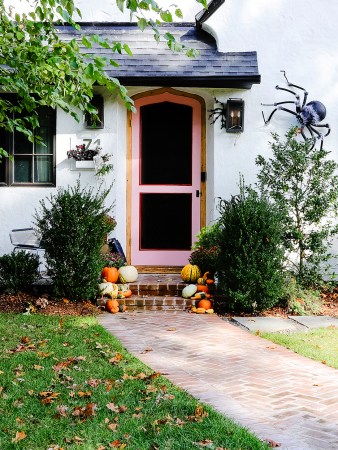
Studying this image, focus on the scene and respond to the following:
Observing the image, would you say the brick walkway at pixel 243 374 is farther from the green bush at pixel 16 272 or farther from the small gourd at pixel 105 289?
the green bush at pixel 16 272

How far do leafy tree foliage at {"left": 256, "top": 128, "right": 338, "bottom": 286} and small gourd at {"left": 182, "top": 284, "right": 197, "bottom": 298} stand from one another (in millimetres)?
1451

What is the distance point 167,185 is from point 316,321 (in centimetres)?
367

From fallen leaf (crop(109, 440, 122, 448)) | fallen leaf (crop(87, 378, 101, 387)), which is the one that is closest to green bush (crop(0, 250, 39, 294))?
fallen leaf (crop(87, 378, 101, 387))

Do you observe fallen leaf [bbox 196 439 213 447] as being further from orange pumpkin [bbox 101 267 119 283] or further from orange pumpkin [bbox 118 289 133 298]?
orange pumpkin [bbox 101 267 119 283]

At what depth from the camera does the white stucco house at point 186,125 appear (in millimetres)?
9781

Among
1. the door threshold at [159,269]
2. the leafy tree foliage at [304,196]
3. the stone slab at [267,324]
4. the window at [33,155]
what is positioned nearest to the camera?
the stone slab at [267,324]

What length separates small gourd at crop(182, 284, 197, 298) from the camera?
28.2 feet

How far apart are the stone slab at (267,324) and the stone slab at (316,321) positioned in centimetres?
10

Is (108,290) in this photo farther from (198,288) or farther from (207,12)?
(207,12)

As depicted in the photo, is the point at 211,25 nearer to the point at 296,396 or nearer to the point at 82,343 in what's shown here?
the point at 82,343

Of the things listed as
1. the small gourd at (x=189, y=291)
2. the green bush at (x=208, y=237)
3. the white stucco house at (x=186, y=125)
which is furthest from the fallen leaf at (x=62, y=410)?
the white stucco house at (x=186, y=125)

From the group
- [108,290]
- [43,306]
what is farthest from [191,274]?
[43,306]

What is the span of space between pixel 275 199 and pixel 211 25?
302 cm

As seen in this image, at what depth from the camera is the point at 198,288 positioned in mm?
8727
